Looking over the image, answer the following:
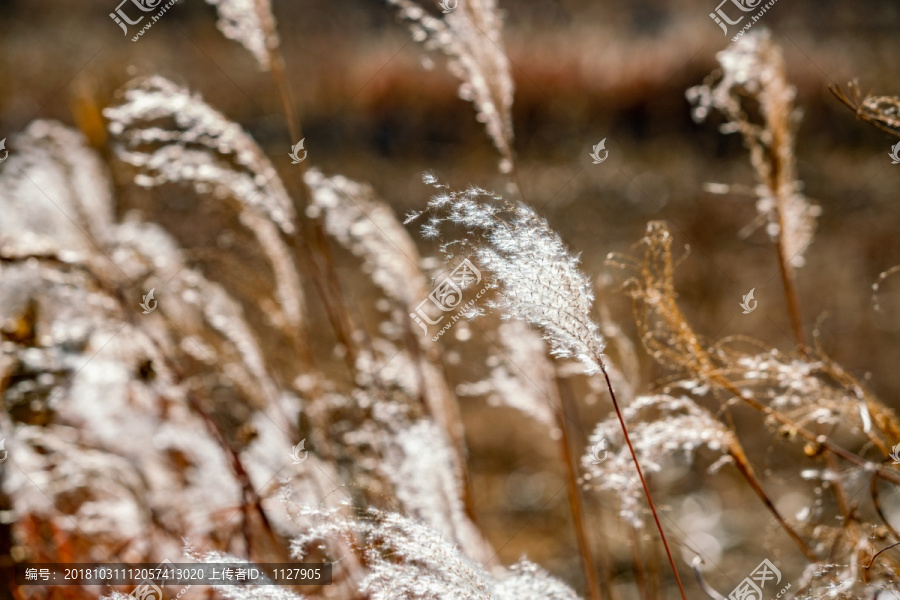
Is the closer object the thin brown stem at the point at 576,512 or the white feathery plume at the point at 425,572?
the white feathery plume at the point at 425,572

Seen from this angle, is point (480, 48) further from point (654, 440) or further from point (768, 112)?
point (654, 440)

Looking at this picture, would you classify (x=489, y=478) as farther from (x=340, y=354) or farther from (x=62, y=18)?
(x=62, y=18)

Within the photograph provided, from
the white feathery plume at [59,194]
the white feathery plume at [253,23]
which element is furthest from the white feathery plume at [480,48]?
the white feathery plume at [59,194]

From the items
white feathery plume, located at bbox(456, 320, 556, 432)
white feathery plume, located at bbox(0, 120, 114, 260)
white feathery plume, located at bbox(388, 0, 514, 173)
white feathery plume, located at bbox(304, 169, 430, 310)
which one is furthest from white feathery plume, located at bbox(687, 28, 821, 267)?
white feathery plume, located at bbox(0, 120, 114, 260)

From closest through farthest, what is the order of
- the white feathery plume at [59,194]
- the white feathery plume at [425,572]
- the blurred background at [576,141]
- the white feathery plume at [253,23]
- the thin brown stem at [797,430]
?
the white feathery plume at [425,572]
the thin brown stem at [797,430]
the white feathery plume at [253,23]
the white feathery plume at [59,194]
the blurred background at [576,141]

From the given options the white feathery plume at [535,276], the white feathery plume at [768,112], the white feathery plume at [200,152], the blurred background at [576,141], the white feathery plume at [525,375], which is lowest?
the white feathery plume at [535,276]

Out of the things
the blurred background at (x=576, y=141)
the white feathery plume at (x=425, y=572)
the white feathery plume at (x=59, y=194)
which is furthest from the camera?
the blurred background at (x=576, y=141)

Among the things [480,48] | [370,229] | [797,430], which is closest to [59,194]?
[370,229]

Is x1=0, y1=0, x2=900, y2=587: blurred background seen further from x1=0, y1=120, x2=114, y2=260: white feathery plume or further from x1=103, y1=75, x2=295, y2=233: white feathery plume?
x1=103, y1=75, x2=295, y2=233: white feathery plume

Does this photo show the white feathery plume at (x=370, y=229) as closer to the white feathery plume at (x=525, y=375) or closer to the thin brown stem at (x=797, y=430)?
the white feathery plume at (x=525, y=375)
